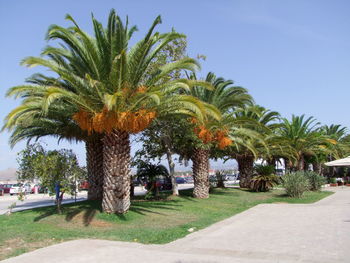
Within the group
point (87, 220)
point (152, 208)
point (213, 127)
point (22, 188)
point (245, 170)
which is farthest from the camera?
point (245, 170)

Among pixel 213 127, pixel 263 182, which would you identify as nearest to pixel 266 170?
pixel 263 182

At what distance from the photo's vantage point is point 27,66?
1127cm

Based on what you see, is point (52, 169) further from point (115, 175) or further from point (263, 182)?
point (263, 182)

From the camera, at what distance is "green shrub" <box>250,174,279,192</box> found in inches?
990

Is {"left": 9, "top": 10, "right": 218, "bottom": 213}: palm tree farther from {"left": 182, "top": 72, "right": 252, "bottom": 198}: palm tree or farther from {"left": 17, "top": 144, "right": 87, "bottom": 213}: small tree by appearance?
{"left": 182, "top": 72, "right": 252, "bottom": 198}: palm tree

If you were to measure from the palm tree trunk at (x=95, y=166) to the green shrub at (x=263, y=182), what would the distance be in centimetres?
1244

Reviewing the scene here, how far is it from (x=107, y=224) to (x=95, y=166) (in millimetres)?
5358

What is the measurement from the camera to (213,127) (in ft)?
60.5

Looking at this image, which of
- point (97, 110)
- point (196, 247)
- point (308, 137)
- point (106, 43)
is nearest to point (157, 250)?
point (196, 247)

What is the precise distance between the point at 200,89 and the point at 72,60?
8361 mm

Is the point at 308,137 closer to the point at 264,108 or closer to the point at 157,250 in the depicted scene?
the point at 264,108

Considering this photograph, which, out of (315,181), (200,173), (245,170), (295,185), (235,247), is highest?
(245,170)

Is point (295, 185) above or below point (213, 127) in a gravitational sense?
below

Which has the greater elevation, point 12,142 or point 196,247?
point 12,142
